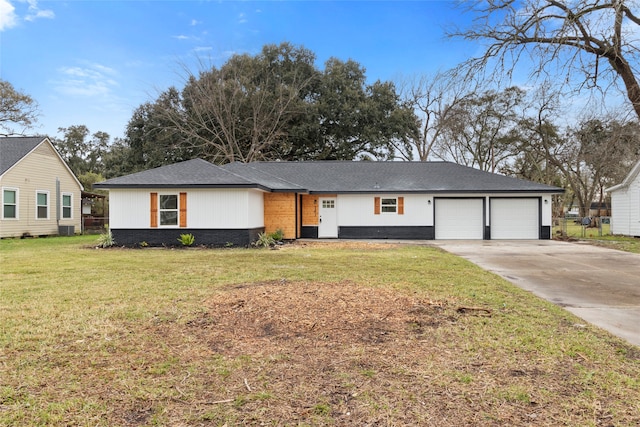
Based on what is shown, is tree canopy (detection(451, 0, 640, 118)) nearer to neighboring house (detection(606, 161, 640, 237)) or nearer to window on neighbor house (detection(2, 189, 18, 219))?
neighboring house (detection(606, 161, 640, 237))

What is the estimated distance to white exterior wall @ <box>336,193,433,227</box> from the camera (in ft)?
61.0

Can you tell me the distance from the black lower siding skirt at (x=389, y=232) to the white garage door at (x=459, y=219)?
639 millimetres

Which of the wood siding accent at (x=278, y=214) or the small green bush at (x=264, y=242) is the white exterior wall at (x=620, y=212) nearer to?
the wood siding accent at (x=278, y=214)

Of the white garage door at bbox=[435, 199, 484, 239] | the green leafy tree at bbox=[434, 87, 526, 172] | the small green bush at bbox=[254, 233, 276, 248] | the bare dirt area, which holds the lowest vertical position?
the bare dirt area

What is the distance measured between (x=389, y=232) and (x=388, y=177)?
2956 millimetres

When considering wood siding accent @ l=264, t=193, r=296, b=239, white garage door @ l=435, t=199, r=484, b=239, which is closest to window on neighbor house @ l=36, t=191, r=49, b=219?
wood siding accent @ l=264, t=193, r=296, b=239

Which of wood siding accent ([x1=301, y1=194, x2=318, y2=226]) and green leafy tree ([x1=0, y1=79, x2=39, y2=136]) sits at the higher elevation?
green leafy tree ([x1=0, y1=79, x2=39, y2=136])

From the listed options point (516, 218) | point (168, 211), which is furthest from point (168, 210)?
point (516, 218)

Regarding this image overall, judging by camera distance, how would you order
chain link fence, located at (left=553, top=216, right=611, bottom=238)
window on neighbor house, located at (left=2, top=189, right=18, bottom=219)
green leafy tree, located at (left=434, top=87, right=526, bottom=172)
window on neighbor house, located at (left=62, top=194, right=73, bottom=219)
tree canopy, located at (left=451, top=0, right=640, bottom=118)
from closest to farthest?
tree canopy, located at (left=451, top=0, right=640, bottom=118)
window on neighbor house, located at (left=2, top=189, right=18, bottom=219)
chain link fence, located at (left=553, top=216, right=611, bottom=238)
window on neighbor house, located at (left=62, top=194, right=73, bottom=219)
green leafy tree, located at (left=434, top=87, right=526, bottom=172)

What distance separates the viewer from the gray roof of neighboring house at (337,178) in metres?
14.5

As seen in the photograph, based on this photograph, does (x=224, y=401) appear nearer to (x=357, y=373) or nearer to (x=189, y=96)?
(x=357, y=373)

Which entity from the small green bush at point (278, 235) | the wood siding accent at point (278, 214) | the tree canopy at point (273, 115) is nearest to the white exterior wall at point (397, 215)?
the wood siding accent at point (278, 214)

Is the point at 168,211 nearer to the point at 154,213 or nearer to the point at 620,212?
the point at 154,213

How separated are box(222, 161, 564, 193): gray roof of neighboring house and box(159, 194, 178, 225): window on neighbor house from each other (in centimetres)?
440
